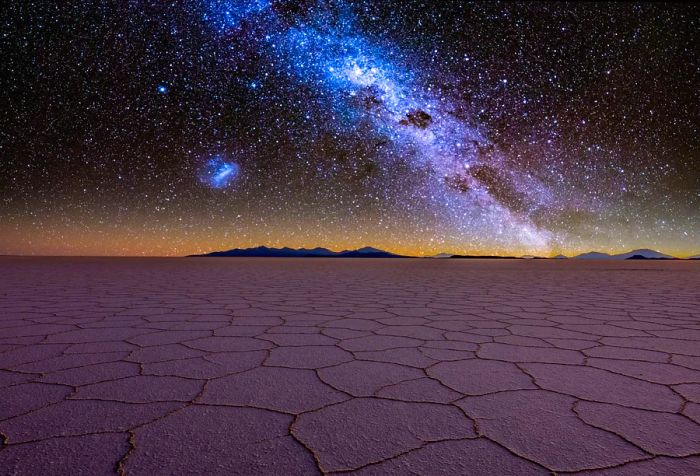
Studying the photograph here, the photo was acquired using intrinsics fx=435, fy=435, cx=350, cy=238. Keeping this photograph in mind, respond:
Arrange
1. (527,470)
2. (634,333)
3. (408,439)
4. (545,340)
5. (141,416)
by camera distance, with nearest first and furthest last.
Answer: (527,470) < (408,439) < (141,416) < (545,340) < (634,333)

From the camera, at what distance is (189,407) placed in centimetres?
128

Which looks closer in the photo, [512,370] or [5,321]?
[512,370]

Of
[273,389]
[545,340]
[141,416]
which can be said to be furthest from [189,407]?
[545,340]

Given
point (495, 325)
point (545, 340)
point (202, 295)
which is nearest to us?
point (545, 340)

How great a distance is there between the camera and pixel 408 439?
1.06m

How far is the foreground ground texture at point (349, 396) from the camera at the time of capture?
3.17ft

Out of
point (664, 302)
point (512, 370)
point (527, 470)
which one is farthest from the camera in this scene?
point (664, 302)

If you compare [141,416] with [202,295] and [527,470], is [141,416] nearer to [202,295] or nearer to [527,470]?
[527,470]

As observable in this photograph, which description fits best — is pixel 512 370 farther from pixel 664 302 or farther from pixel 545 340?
pixel 664 302

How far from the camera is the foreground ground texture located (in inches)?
38.0

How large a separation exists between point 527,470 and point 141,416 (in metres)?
0.99

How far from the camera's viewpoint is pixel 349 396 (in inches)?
54.3

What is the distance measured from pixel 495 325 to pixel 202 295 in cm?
303

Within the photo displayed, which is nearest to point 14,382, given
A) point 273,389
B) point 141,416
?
point 141,416
